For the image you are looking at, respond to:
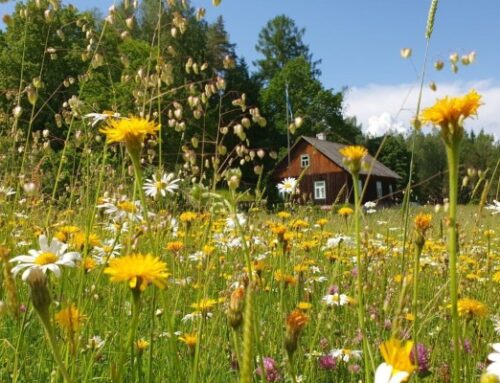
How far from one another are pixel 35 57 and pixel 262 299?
18.5 meters

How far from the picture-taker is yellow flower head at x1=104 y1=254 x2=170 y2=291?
32.3 inches

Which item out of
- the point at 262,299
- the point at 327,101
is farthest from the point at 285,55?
the point at 262,299

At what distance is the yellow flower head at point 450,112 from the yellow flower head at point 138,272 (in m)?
0.47

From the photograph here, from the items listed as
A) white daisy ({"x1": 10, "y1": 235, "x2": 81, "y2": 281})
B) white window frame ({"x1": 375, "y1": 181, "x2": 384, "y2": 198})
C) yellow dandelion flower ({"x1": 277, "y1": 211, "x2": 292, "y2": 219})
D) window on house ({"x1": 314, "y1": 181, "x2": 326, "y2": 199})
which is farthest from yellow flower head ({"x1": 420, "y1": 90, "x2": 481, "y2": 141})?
white window frame ({"x1": 375, "y1": 181, "x2": 384, "y2": 198})

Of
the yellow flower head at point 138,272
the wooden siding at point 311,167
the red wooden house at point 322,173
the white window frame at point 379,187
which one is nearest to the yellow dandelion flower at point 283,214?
the yellow flower head at point 138,272

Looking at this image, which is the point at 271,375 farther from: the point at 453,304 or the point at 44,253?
the point at 453,304

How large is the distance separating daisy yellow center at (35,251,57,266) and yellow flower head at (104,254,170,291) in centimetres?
32

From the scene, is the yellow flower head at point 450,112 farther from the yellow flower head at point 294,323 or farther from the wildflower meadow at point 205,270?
the yellow flower head at point 294,323

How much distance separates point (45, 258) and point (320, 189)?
98.1ft

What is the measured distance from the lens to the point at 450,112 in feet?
2.60

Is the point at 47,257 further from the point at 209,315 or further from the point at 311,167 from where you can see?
the point at 311,167

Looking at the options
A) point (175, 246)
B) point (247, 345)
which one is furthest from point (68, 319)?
point (175, 246)

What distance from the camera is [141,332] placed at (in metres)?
2.04

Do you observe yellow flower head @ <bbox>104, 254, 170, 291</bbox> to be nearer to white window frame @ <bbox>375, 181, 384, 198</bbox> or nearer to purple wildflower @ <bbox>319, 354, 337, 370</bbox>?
purple wildflower @ <bbox>319, 354, 337, 370</bbox>
